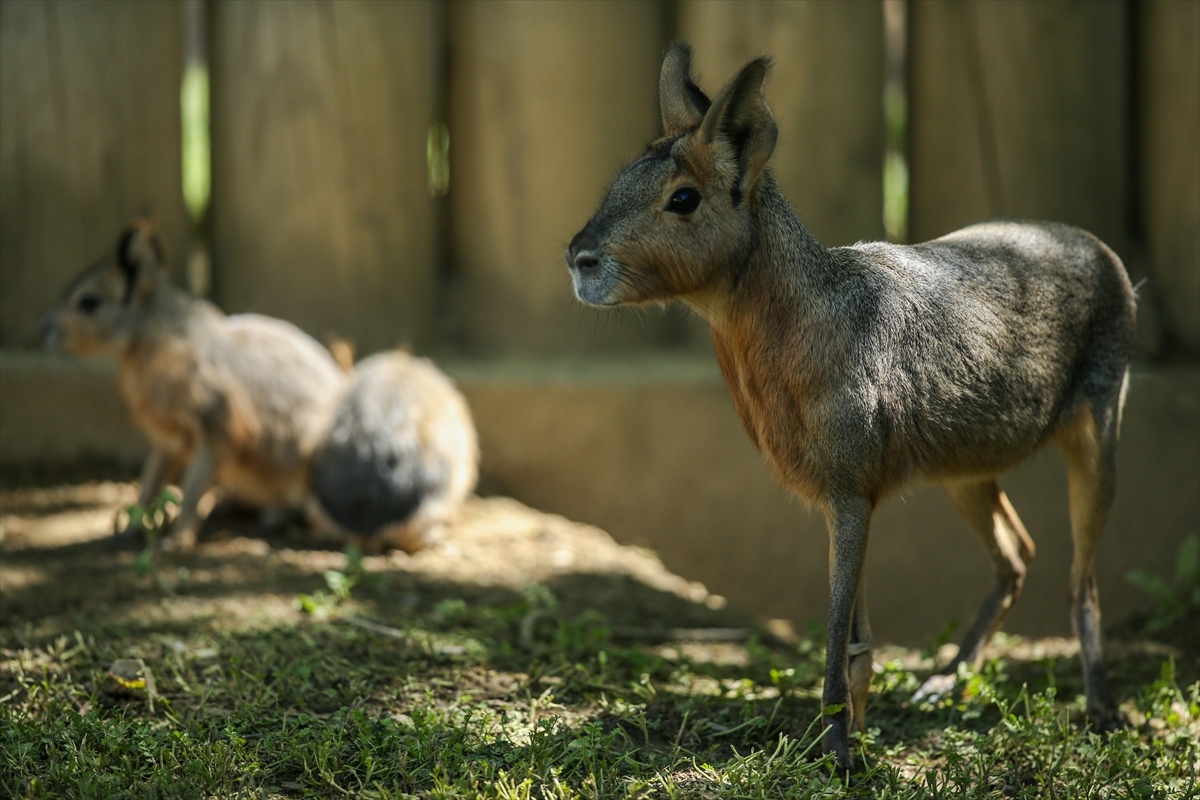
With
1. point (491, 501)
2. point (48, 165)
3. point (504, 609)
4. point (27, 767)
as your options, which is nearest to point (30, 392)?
point (48, 165)

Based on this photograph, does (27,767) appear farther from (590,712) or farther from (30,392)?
(30,392)

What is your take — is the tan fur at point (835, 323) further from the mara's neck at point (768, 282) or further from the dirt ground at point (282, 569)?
the dirt ground at point (282, 569)

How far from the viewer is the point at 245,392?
21.0ft

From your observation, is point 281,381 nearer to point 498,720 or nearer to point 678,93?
point 498,720

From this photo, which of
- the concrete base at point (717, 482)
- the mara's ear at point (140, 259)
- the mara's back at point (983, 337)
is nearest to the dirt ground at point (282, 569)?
the concrete base at point (717, 482)

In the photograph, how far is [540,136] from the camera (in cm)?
669

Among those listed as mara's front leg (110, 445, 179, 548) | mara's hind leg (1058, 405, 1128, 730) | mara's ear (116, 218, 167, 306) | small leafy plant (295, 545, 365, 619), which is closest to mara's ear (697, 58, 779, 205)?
mara's hind leg (1058, 405, 1128, 730)

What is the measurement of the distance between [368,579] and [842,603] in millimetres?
2647

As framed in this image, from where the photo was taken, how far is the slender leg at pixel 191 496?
6.12 metres

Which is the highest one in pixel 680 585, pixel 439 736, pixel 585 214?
pixel 585 214

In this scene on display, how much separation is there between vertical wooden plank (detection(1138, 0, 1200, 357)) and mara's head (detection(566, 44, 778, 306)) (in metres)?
3.13

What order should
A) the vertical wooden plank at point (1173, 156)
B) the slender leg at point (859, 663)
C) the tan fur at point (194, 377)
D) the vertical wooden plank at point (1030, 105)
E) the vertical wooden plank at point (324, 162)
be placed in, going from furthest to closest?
1. the vertical wooden plank at point (324, 162)
2. the tan fur at point (194, 377)
3. the vertical wooden plank at point (1030, 105)
4. the vertical wooden plank at point (1173, 156)
5. the slender leg at point (859, 663)

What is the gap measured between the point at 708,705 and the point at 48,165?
472 centimetres

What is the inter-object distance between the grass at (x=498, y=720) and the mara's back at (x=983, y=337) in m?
0.87
